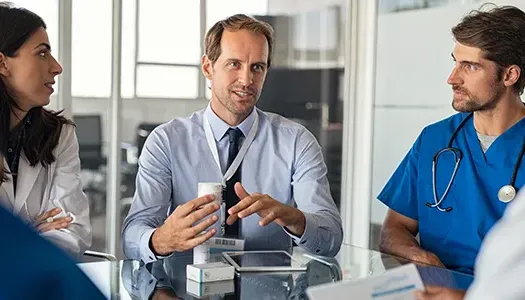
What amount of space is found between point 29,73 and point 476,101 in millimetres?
1661

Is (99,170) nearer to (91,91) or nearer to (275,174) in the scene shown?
(91,91)

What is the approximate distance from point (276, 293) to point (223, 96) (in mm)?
1070

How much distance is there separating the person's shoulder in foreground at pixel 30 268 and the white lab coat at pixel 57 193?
73.2 inches

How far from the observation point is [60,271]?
57cm

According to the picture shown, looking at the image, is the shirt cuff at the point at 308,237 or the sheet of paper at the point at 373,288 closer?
the sheet of paper at the point at 373,288

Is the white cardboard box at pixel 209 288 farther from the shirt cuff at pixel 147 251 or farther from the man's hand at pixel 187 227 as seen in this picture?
the shirt cuff at pixel 147 251

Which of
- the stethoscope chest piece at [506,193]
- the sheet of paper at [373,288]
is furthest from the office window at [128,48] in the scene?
the sheet of paper at [373,288]

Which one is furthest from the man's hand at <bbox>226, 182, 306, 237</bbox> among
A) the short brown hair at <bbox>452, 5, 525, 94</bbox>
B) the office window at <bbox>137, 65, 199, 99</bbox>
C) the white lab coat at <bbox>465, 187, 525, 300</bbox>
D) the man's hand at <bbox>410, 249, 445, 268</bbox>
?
the office window at <bbox>137, 65, 199, 99</bbox>

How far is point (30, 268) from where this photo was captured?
57 centimetres

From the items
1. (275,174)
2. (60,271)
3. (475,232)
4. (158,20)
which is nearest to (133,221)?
(275,174)

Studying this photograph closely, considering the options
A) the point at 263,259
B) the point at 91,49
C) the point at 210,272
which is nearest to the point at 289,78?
the point at 91,49

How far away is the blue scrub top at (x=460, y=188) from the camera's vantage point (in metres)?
2.54

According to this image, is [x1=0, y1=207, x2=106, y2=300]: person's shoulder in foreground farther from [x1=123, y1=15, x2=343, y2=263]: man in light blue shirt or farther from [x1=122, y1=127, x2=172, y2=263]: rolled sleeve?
[x1=123, y1=15, x2=343, y2=263]: man in light blue shirt

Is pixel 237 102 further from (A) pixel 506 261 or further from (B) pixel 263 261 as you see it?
(A) pixel 506 261
